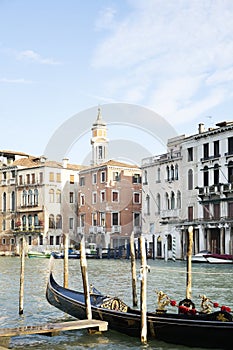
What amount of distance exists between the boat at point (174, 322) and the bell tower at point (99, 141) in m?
34.7

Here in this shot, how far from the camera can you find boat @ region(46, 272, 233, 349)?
8320 millimetres

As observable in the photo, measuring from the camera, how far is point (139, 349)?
8.85m

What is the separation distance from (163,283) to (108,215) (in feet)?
71.1

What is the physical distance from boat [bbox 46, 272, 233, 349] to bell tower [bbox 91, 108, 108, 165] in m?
34.7

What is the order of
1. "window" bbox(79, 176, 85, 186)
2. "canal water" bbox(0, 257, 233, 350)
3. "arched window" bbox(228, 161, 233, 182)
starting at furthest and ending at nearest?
"window" bbox(79, 176, 85, 186)
"arched window" bbox(228, 161, 233, 182)
"canal water" bbox(0, 257, 233, 350)

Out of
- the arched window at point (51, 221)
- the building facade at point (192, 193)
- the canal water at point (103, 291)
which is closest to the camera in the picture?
the canal water at point (103, 291)

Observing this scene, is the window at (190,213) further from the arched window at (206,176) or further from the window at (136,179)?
the window at (136,179)

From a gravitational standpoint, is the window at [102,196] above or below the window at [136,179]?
below

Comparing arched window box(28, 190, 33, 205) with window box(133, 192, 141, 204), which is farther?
arched window box(28, 190, 33, 205)

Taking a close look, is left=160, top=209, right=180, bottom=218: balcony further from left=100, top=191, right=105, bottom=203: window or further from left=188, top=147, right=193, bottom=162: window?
left=100, top=191, right=105, bottom=203: window

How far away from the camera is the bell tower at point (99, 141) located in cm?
4525

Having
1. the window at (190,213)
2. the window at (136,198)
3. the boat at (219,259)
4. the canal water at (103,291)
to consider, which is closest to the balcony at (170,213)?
the window at (190,213)

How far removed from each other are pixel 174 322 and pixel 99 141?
124ft

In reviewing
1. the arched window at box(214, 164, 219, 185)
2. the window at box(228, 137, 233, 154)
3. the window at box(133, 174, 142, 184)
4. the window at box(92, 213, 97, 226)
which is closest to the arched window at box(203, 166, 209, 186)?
the arched window at box(214, 164, 219, 185)
